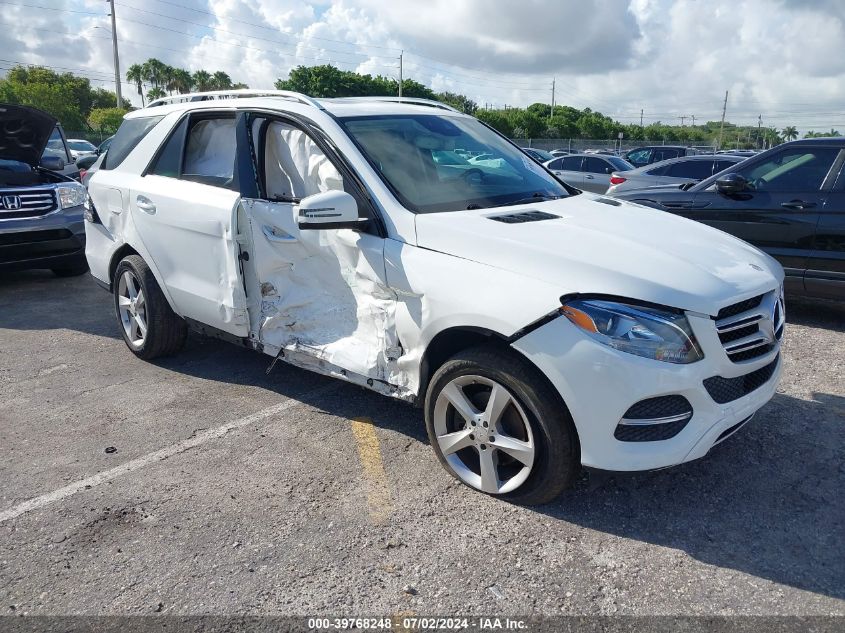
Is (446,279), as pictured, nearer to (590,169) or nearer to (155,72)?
(590,169)

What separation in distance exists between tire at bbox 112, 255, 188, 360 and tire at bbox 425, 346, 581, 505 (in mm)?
2515

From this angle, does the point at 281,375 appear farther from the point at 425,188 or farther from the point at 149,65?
the point at 149,65

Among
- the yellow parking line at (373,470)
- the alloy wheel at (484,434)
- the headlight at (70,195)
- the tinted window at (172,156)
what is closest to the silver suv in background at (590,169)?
the headlight at (70,195)

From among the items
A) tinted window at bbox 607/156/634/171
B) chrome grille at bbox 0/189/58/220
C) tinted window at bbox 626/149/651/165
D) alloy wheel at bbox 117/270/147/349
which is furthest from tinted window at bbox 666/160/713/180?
alloy wheel at bbox 117/270/147/349

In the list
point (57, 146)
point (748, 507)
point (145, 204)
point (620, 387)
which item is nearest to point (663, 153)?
point (57, 146)

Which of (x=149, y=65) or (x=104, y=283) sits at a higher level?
(x=149, y=65)

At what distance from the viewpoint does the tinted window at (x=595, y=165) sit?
16.2 meters

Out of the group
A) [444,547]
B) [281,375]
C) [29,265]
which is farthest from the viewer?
[29,265]

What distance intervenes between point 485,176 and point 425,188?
0.50 m

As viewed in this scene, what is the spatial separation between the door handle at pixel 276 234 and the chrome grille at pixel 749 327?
2.28m

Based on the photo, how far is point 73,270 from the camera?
834cm

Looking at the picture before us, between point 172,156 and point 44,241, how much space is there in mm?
3534

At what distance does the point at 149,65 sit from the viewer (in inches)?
3659

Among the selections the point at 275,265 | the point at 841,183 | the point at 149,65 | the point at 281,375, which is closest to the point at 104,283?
the point at 281,375
